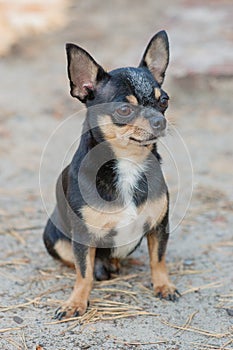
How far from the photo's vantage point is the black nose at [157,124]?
343 centimetres

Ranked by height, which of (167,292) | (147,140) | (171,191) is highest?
(147,140)

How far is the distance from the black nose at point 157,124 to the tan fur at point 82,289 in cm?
80

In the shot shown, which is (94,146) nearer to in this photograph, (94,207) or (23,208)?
(94,207)

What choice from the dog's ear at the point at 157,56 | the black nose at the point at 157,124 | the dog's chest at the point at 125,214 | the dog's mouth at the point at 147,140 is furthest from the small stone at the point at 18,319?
the dog's ear at the point at 157,56

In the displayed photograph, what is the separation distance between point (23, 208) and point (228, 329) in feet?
7.32

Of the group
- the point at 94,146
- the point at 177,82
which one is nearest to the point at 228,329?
the point at 94,146

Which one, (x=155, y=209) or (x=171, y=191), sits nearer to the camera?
(x=155, y=209)

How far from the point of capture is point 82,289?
3822 millimetres

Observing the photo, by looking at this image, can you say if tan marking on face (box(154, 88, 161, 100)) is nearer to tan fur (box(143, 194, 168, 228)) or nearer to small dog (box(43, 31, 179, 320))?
small dog (box(43, 31, 179, 320))

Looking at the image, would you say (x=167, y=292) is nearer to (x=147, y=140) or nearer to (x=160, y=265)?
(x=160, y=265)

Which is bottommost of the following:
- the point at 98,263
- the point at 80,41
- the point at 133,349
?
the point at 133,349

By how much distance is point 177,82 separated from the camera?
7.85 meters

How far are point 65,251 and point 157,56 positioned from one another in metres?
1.31

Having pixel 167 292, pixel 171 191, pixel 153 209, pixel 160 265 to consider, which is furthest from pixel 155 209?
pixel 171 191
